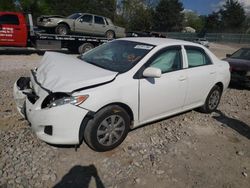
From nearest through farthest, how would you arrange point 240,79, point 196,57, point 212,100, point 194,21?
point 196,57
point 212,100
point 240,79
point 194,21

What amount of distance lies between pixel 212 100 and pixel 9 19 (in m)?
10.7

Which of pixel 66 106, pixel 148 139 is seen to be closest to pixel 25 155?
pixel 66 106

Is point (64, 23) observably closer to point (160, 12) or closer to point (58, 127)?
point (58, 127)

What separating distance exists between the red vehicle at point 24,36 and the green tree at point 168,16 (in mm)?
49756

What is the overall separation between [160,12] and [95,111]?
62114 millimetres

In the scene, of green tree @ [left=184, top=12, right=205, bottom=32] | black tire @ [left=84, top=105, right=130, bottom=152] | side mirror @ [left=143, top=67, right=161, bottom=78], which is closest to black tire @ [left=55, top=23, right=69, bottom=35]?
side mirror @ [left=143, top=67, right=161, bottom=78]

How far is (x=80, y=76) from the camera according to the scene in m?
3.79

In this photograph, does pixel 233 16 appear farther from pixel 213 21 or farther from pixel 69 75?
pixel 69 75

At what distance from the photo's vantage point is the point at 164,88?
445 cm

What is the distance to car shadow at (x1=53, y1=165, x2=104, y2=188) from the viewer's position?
3.26 m

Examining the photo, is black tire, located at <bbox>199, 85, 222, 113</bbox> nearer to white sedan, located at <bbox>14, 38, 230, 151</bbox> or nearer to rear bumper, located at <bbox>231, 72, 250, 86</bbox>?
white sedan, located at <bbox>14, 38, 230, 151</bbox>

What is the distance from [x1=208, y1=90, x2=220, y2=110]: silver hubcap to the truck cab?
10257 mm

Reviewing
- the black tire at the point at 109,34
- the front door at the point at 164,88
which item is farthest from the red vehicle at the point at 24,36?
the front door at the point at 164,88

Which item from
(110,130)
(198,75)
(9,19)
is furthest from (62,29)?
(110,130)
